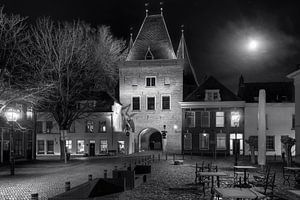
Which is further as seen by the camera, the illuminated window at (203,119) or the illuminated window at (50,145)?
the illuminated window at (50,145)

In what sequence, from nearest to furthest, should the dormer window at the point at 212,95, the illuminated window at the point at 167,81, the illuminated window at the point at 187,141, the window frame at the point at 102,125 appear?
the window frame at the point at 102,125 < the dormer window at the point at 212,95 < the illuminated window at the point at 187,141 < the illuminated window at the point at 167,81

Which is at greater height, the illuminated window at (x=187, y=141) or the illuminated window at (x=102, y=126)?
the illuminated window at (x=102, y=126)

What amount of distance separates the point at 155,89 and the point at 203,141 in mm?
9569

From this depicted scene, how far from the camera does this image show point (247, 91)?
174ft

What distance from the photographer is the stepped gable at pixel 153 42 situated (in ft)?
176

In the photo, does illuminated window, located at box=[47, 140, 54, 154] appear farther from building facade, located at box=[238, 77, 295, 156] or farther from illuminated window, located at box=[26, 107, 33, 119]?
building facade, located at box=[238, 77, 295, 156]

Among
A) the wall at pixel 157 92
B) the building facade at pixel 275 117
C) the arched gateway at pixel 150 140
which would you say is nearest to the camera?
the building facade at pixel 275 117

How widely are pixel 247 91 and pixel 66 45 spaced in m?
28.5

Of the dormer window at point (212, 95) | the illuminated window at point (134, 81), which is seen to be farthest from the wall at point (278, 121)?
the illuminated window at point (134, 81)

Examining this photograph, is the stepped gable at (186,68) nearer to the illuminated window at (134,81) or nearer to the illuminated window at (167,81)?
the illuminated window at (167,81)

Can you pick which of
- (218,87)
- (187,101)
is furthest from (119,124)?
(218,87)

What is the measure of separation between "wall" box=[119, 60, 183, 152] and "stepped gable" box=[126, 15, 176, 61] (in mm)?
1455

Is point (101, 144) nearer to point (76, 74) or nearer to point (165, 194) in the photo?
point (76, 74)

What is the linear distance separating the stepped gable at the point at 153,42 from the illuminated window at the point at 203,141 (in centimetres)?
1154
